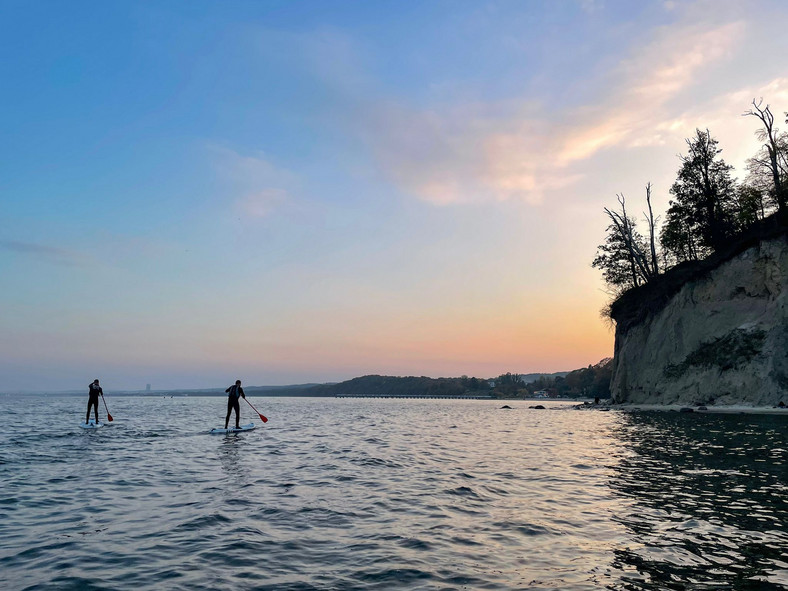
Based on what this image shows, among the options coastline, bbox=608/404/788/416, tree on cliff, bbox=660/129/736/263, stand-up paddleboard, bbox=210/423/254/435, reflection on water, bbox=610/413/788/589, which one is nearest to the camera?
reflection on water, bbox=610/413/788/589

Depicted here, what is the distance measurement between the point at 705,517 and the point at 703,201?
63797mm

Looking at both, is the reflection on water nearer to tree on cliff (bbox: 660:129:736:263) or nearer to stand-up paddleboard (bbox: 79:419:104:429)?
stand-up paddleboard (bbox: 79:419:104:429)

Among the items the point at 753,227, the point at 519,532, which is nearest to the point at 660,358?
the point at 753,227

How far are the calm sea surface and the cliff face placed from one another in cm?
3266

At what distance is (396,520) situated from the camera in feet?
34.3

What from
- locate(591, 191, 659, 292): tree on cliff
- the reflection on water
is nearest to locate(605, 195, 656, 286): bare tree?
locate(591, 191, 659, 292): tree on cliff

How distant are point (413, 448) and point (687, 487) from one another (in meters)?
12.9

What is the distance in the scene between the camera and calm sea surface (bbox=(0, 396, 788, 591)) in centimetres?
723

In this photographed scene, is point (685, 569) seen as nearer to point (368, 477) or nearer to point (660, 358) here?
point (368, 477)

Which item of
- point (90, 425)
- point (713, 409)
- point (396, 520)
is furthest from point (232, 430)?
point (713, 409)

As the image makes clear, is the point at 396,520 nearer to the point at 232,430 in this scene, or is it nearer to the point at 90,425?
the point at 232,430

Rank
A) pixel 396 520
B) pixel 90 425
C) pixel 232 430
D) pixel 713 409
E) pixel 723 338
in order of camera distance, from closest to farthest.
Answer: pixel 396 520 < pixel 232 430 < pixel 90 425 < pixel 713 409 < pixel 723 338

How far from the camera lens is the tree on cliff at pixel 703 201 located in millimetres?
61031

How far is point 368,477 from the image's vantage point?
15742mm
